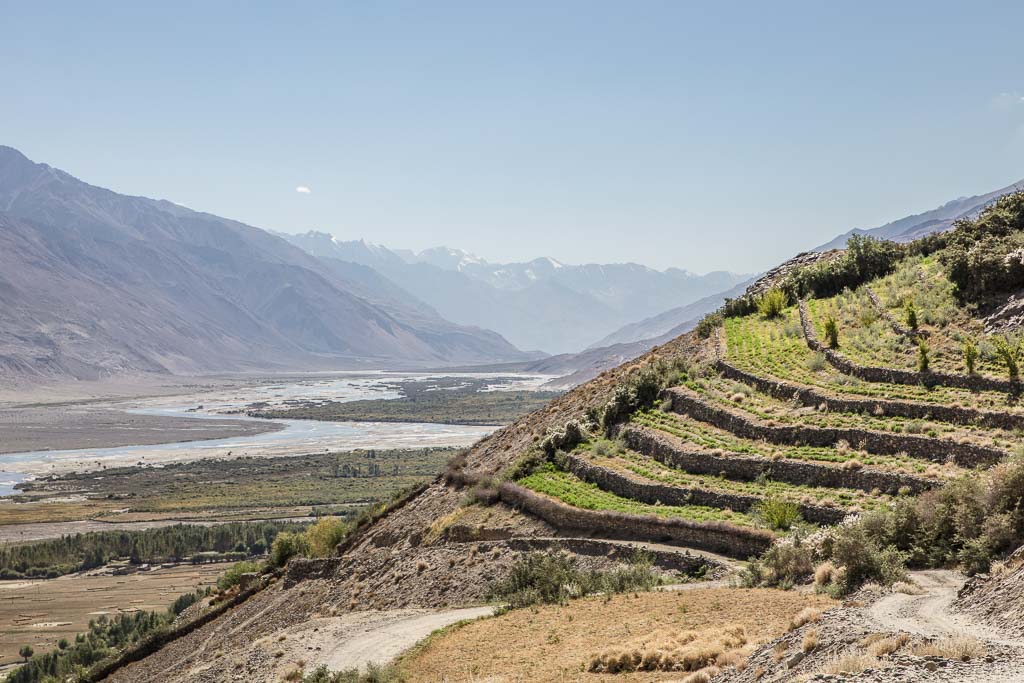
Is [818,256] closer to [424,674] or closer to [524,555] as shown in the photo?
[524,555]

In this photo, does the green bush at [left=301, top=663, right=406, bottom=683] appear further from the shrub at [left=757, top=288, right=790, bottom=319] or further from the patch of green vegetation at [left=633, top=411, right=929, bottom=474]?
the shrub at [left=757, top=288, right=790, bottom=319]

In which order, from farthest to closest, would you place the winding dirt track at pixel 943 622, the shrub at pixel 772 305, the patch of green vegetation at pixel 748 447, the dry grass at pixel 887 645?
the shrub at pixel 772 305
the patch of green vegetation at pixel 748 447
the dry grass at pixel 887 645
the winding dirt track at pixel 943 622

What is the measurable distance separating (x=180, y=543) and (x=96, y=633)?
116 feet

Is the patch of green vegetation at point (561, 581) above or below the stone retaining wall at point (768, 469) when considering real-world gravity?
below

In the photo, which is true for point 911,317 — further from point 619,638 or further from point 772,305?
point 619,638

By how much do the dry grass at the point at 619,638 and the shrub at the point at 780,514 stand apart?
4.86 metres

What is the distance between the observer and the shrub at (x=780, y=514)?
27766mm

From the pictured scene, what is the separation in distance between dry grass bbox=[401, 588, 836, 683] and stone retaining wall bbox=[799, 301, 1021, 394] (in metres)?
12.8

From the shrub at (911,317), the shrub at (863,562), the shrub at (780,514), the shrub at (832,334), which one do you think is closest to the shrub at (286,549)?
the shrub at (832,334)

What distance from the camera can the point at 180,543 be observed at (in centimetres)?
10225

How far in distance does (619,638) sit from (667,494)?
13.2 m

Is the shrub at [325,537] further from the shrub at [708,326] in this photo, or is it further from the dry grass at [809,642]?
the dry grass at [809,642]

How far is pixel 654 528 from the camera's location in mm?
31688

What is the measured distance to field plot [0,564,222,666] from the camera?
72.4 meters
